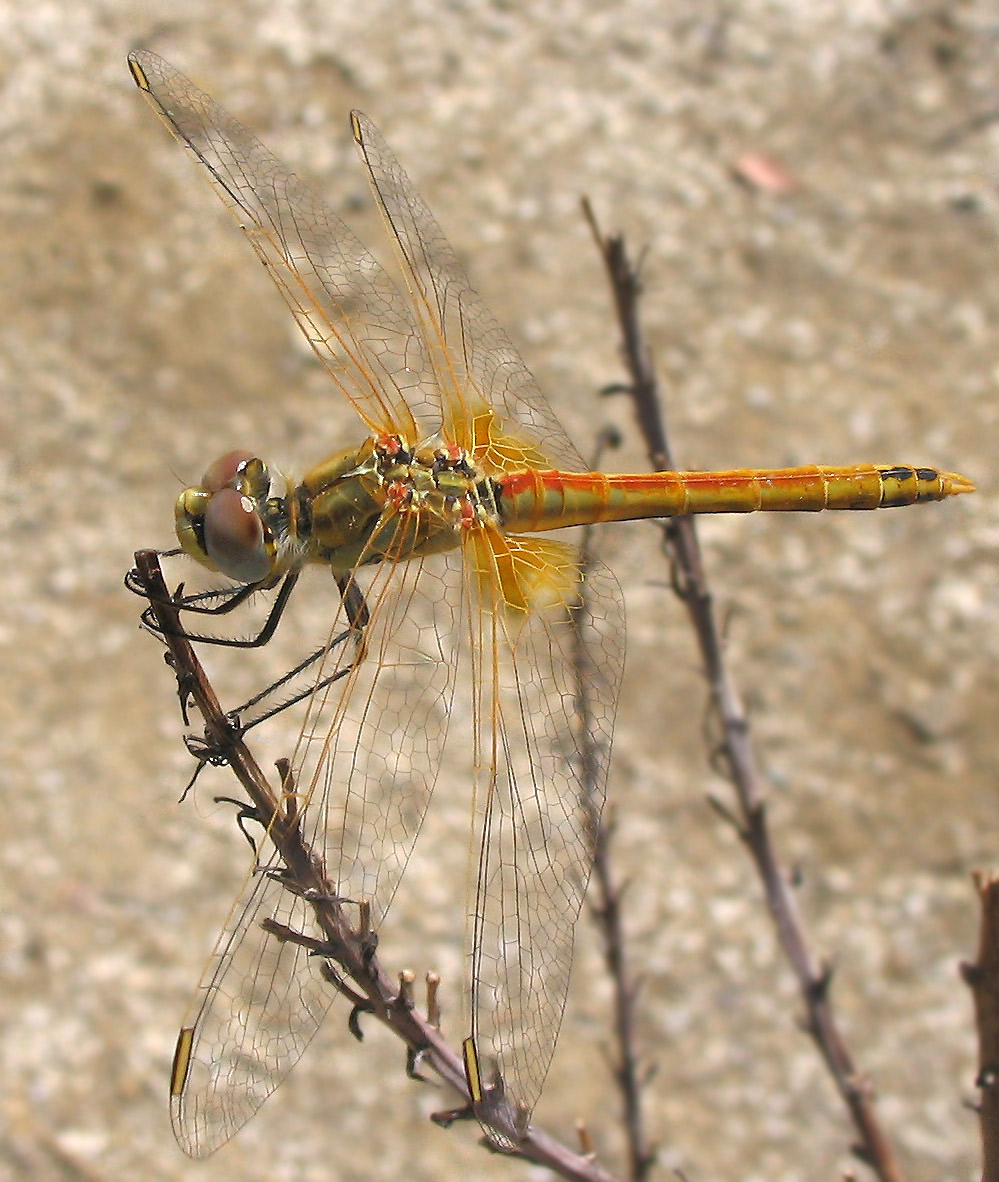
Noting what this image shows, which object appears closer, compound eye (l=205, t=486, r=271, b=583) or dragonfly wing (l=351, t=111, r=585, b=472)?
compound eye (l=205, t=486, r=271, b=583)

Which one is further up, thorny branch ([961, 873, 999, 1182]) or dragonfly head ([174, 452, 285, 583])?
dragonfly head ([174, 452, 285, 583])

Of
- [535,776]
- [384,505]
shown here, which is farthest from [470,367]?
[535,776]

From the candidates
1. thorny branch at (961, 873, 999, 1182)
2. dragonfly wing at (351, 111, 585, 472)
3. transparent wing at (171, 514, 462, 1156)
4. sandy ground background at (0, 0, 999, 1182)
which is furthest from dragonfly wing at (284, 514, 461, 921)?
thorny branch at (961, 873, 999, 1182)

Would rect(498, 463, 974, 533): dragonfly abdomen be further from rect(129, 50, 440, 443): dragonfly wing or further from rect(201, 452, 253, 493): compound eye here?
rect(201, 452, 253, 493): compound eye

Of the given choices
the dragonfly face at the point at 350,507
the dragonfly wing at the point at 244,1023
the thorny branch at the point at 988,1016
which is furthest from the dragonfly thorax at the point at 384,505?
the thorny branch at the point at 988,1016

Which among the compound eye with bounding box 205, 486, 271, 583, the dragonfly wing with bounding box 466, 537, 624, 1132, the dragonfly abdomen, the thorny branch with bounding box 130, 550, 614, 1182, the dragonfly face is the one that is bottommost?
the thorny branch with bounding box 130, 550, 614, 1182

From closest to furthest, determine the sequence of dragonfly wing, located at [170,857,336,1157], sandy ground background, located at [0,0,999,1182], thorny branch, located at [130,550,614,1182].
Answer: thorny branch, located at [130,550,614,1182]
dragonfly wing, located at [170,857,336,1157]
sandy ground background, located at [0,0,999,1182]

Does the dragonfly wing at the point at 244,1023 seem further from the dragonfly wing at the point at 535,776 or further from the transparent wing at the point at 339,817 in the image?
the dragonfly wing at the point at 535,776

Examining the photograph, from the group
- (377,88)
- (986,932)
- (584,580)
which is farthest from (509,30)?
(986,932)

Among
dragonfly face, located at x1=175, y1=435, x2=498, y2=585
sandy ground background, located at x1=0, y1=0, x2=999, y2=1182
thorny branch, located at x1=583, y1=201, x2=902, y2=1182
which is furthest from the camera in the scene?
sandy ground background, located at x1=0, y1=0, x2=999, y2=1182
